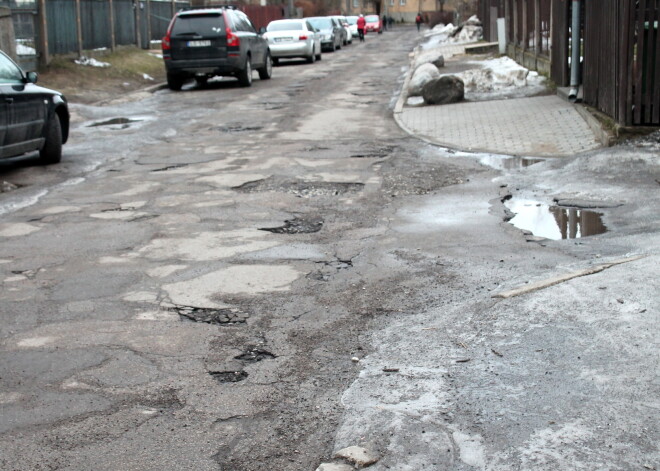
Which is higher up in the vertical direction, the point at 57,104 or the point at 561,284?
the point at 57,104

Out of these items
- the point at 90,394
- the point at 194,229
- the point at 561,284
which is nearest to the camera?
the point at 90,394

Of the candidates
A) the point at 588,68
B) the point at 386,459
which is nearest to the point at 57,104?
the point at 588,68

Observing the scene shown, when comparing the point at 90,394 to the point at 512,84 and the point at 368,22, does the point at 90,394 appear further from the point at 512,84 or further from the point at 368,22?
the point at 368,22

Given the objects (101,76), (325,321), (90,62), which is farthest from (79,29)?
(325,321)

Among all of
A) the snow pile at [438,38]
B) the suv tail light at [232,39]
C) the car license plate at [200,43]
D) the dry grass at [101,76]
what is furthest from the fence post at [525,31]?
the snow pile at [438,38]

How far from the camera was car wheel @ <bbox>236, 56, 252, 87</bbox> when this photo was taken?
73.4 ft

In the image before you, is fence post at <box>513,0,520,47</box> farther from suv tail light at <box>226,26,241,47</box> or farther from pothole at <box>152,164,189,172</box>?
pothole at <box>152,164,189,172</box>

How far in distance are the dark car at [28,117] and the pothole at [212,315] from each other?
18.8 ft

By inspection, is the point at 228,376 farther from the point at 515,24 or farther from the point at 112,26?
the point at 112,26

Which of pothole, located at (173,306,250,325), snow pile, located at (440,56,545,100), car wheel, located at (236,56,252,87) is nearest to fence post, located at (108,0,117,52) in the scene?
car wheel, located at (236,56,252,87)

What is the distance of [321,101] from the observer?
18.8 metres

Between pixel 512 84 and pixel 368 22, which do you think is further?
pixel 368 22

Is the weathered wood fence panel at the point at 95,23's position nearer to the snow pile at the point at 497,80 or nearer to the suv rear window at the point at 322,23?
the snow pile at the point at 497,80

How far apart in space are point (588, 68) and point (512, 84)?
4.83 meters
